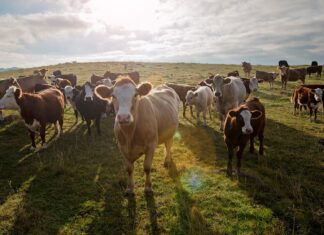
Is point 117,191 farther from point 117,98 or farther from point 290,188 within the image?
point 290,188

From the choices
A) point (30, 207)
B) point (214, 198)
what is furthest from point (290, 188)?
point (30, 207)

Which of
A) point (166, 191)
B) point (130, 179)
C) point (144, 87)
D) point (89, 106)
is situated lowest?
point (166, 191)

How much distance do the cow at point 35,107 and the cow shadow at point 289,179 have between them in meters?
7.49

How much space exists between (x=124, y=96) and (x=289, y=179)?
16.5 feet

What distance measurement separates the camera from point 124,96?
591 centimetres

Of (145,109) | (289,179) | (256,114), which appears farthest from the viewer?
(256,114)

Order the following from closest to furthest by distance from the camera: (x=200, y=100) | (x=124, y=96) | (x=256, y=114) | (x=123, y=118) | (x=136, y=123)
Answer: (x=123, y=118)
(x=124, y=96)
(x=136, y=123)
(x=256, y=114)
(x=200, y=100)

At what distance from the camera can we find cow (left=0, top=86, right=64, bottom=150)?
10.5 meters

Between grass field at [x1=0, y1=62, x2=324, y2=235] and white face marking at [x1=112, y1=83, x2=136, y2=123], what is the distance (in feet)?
7.74

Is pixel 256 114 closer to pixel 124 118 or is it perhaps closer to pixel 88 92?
pixel 124 118

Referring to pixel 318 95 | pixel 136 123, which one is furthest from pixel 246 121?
pixel 318 95

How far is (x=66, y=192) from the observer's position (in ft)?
24.7

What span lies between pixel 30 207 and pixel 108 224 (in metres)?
2.06

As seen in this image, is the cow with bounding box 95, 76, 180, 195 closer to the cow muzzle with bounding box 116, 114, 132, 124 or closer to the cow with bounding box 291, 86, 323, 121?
the cow muzzle with bounding box 116, 114, 132, 124
